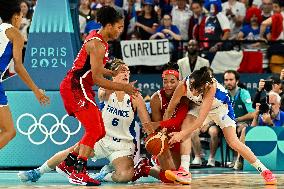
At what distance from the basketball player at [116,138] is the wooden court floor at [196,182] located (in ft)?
0.64

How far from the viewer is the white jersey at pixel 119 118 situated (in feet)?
38.0

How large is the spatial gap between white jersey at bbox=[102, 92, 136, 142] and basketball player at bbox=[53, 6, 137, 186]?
3.14 feet

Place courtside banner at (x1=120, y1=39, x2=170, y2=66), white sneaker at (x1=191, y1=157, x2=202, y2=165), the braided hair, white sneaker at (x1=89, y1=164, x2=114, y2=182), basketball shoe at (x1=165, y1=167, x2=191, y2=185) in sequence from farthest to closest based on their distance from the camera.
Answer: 1. courtside banner at (x1=120, y1=39, x2=170, y2=66)
2. white sneaker at (x1=191, y1=157, x2=202, y2=165)
3. white sneaker at (x1=89, y1=164, x2=114, y2=182)
4. basketball shoe at (x1=165, y1=167, x2=191, y2=185)
5. the braided hair

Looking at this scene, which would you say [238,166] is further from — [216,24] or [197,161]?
[216,24]

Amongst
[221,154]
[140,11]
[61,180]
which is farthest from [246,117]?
[140,11]

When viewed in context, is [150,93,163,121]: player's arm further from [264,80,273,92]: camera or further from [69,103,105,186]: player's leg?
[264,80,273,92]: camera

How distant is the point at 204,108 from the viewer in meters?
10.9

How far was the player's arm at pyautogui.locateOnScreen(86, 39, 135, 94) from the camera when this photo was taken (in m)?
10.3

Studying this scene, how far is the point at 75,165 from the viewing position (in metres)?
10.5

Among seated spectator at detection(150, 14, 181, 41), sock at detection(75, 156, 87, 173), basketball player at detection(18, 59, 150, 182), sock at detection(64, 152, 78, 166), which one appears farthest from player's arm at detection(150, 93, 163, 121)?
seated spectator at detection(150, 14, 181, 41)

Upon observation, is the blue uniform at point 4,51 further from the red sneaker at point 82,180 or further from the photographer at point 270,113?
the photographer at point 270,113

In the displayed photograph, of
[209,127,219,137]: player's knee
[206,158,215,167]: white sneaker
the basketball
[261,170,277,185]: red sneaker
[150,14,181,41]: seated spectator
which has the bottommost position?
[206,158,215,167]: white sneaker

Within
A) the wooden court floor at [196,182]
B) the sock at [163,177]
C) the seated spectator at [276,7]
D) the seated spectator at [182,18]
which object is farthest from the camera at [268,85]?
the seated spectator at [182,18]

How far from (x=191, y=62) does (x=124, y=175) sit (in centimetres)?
622
